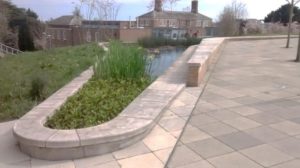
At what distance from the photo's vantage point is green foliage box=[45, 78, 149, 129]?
11.3 ft

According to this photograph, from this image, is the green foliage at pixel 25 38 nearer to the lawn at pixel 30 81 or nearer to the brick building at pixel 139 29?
the brick building at pixel 139 29

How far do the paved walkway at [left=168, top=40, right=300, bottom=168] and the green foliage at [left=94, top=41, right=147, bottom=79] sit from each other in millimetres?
1160

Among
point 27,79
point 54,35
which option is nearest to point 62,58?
point 27,79

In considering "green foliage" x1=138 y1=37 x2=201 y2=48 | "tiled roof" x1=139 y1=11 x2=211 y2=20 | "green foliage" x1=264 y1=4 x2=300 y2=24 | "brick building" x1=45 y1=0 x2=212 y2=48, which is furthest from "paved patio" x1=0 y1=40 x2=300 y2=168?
"green foliage" x1=264 y1=4 x2=300 y2=24

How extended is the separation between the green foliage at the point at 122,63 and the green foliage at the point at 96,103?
5.7 inches

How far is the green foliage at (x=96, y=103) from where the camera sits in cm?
344

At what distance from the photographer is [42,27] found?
2881cm

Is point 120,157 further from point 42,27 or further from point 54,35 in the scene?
point 54,35

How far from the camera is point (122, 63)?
529cm

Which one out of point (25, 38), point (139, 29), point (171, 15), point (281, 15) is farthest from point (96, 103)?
point (281, 15)

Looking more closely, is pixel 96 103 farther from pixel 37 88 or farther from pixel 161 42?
pixel 161 42

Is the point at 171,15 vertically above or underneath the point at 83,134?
above

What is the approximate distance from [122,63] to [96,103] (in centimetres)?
137

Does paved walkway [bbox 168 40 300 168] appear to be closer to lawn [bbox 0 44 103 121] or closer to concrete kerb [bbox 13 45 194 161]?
concrete kerb [bbox 13 45 194 161]
